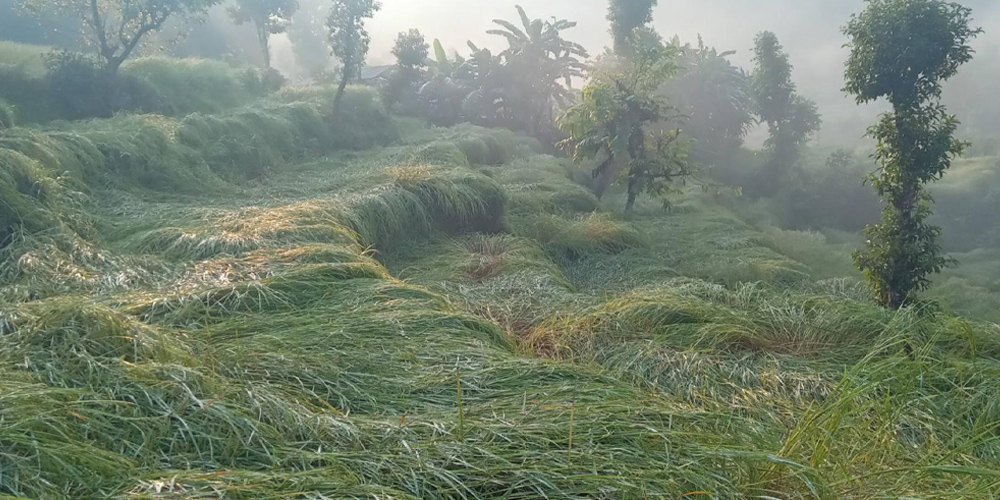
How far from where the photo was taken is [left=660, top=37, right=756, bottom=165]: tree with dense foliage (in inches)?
934

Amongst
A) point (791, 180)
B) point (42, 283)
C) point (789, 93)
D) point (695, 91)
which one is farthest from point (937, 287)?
point (695, 91)

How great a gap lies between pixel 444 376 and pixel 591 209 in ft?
27.1

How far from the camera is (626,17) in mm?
22016

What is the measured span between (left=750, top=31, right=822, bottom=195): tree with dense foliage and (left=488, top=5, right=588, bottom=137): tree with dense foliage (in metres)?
5.30

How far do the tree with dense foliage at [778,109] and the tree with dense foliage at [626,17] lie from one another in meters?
3.40

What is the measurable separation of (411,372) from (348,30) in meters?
13.2

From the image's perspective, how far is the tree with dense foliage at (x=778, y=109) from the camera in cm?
2094

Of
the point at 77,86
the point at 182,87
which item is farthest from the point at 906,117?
the point at 182,87

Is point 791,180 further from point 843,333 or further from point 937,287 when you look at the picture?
point 843,333

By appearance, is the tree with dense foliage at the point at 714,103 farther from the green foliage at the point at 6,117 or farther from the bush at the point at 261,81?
the green foliage at the point at 6,117

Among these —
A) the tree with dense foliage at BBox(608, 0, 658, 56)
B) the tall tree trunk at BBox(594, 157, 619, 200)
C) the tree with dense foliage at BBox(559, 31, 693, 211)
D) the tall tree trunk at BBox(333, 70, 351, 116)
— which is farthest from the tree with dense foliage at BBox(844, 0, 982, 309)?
the tree with dense foliage at BBox(608, 0, 658, 56)

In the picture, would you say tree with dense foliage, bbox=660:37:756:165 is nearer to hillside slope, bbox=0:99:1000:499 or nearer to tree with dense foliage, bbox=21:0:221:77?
tree with dense foliage, bbox=21:0:221:77

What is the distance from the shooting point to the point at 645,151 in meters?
11.2

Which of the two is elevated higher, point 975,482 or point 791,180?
point 975,482
